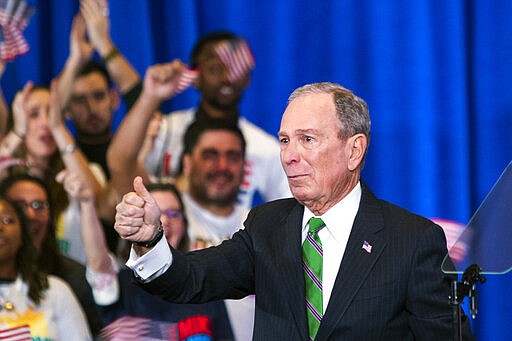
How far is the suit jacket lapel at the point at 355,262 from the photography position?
159cm

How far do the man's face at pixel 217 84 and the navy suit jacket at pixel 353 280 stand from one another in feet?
6.78

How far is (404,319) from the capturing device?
1.64m

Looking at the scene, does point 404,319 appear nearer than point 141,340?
Yes

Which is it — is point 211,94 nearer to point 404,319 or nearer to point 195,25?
point 195,25

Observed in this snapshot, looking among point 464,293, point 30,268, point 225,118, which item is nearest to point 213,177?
point 225,118

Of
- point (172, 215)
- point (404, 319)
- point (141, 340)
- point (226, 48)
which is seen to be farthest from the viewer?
point (226, 48)

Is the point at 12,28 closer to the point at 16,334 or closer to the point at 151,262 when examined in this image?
the point at 16,334

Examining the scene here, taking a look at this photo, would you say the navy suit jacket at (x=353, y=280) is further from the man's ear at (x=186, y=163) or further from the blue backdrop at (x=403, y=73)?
the man's ear at (x=186, y=163)

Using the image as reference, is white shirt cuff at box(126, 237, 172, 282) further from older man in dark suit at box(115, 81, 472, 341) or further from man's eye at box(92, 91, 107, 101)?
man's eye at box(92, 91, 107, 101)

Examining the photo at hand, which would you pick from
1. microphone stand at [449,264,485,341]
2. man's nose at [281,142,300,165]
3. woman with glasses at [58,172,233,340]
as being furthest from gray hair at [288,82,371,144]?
woman with glasses at [58,172,233,340]

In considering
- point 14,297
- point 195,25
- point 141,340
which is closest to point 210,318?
point 141,340

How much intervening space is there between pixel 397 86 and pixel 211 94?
0.84 meters

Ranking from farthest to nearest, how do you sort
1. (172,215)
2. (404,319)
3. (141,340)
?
(172,215), (141,340), (404,319)

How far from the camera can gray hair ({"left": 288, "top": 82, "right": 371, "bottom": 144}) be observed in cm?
171
